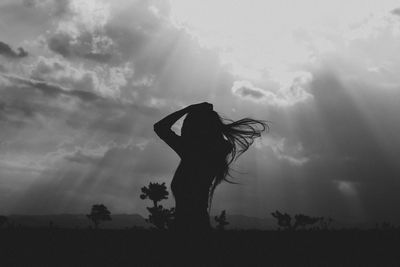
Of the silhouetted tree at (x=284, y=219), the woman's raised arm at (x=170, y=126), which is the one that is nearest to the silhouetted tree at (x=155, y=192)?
the silhouetted tree at (x=284, y=219)

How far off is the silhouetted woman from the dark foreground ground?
1.23 ft

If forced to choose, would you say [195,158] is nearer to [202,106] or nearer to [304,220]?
[202,106]

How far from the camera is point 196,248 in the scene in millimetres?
6395

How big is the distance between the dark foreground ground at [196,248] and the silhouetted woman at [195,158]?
1.23 feet

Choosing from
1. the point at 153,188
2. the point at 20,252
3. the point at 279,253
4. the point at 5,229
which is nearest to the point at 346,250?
the point at 279,253

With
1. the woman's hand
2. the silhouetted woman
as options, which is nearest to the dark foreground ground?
the silhouetted woman

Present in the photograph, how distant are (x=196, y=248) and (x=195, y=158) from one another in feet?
4.50

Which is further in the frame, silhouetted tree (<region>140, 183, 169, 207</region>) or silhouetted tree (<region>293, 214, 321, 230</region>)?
silhouetted tree (<region>140, 183, 169, 207</region>)

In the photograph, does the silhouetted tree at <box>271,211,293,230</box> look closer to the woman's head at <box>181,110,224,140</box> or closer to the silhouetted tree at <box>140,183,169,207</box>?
the woman's head at <box>181,110,224,140</box>

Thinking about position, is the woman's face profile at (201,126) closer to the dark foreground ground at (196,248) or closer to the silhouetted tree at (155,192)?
the dark foreground ground at (196,248)

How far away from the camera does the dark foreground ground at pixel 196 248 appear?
6.63 metres

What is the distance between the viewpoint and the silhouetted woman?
21.8 ft

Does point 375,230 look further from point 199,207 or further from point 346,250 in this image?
point 199,207

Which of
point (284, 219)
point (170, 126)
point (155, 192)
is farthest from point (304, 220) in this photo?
point (155, 192)
